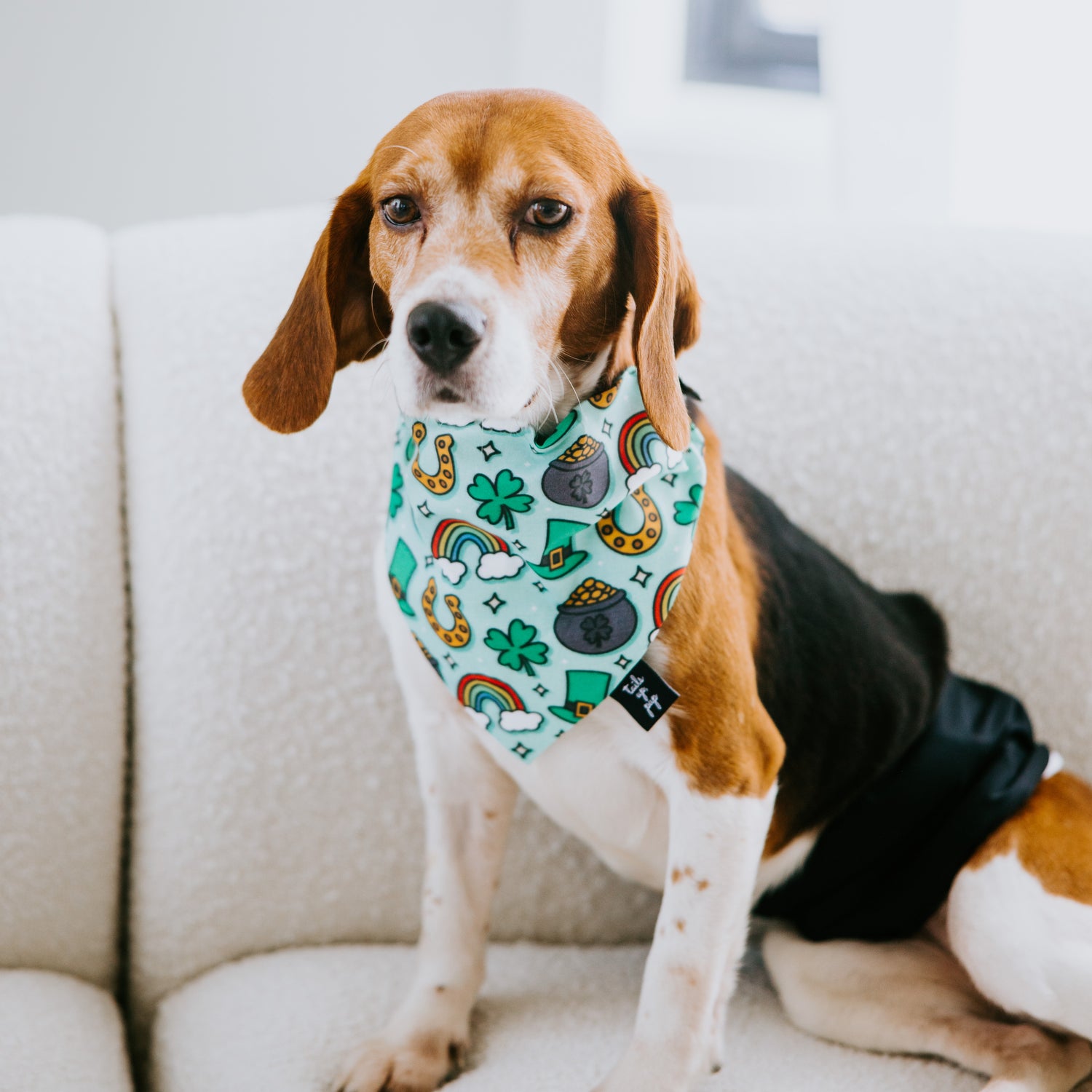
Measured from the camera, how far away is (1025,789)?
4.15 feet

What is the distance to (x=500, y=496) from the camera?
1035 mm

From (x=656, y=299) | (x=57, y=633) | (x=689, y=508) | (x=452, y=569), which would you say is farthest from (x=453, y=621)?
(x=57, y=633)

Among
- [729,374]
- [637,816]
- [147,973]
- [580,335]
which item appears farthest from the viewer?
[729,374]

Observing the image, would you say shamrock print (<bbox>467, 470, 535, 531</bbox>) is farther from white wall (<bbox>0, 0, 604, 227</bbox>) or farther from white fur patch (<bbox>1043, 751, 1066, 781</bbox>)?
white wall (<bbox>0, 0, 604, 227</bbox>)

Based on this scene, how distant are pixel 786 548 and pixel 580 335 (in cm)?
42

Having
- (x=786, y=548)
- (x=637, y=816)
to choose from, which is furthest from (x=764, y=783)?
(x=786, y=548)

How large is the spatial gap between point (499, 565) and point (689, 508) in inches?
8.3

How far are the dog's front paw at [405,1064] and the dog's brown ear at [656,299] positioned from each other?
2.54ft

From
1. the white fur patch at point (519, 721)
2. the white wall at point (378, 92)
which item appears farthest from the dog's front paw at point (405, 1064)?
the white wall at point (378, 92)

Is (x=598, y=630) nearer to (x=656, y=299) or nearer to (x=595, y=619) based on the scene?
(x=595, y=619)

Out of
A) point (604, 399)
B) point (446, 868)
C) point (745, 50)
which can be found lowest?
point (446, 868)

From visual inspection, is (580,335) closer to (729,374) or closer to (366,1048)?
(729,374)

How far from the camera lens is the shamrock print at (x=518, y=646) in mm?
1067

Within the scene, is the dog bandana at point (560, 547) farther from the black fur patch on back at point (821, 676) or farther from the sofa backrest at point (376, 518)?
the sofa backrest at point (376, 518)
